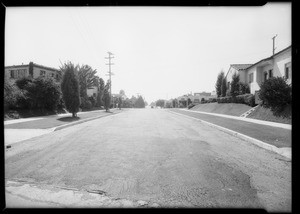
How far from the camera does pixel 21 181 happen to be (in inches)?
161

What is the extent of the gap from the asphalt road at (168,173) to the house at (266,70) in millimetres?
13763

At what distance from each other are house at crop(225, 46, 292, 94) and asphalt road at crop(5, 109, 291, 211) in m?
13.8

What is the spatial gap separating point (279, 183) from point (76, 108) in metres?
20.0

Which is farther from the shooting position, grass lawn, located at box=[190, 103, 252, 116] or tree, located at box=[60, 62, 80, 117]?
grass lawn, located at box=[190, 103, 252, 116]

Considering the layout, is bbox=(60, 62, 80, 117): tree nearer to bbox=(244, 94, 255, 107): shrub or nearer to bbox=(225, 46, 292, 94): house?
bbox=(225, 46, 292, 94): house

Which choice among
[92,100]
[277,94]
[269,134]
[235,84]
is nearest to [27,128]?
[269,134]

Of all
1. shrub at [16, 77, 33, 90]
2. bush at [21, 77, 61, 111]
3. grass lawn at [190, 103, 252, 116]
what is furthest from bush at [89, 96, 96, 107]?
grass lawn at [190, 103, 252, 116]

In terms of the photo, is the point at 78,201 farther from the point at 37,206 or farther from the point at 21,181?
the point at 21,181

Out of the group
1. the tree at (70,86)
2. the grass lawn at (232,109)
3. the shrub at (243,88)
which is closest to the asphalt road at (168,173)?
the tree at (70,86)

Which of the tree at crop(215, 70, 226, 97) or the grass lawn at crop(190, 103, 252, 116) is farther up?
the tree at crop(215, 70, 226, 97)

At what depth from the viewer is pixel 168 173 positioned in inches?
179

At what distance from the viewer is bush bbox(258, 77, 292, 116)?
15.4 m

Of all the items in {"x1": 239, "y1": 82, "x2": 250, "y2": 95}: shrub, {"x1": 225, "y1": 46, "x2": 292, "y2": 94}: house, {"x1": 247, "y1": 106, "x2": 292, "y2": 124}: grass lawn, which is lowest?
{"x1": 247, "y1": 106, "x2": 292, "y2": 124}: grass lawn

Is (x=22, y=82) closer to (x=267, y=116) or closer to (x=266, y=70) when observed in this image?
(x=267, y=116)
